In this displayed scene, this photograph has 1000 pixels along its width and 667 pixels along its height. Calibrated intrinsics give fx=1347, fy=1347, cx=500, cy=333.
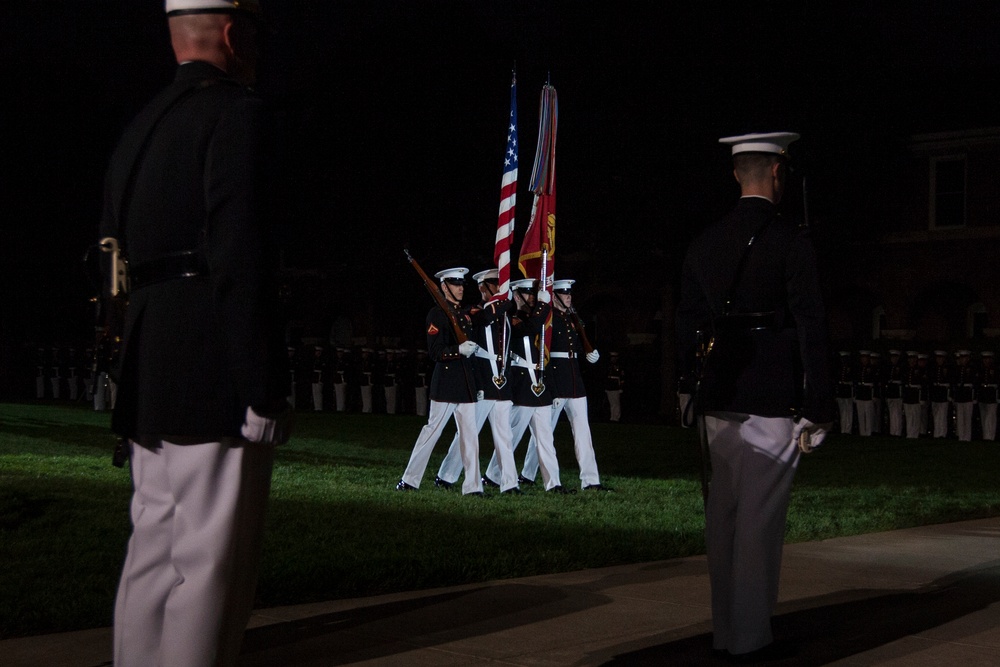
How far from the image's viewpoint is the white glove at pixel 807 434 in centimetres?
514

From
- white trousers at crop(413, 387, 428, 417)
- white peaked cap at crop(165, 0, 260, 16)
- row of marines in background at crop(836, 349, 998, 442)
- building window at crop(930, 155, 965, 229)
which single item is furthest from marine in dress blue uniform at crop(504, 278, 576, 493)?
building window at crop(930, 155, 965, 229)

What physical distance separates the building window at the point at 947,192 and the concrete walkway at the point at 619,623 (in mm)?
26433

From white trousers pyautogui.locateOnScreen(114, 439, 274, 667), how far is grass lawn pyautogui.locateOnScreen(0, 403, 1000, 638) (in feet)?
7.70

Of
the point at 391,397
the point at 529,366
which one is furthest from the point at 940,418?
the point at 391,397

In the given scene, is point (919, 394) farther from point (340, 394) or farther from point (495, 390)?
point (340, 394)

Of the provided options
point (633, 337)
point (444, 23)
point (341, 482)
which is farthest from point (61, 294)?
point (341, 482)

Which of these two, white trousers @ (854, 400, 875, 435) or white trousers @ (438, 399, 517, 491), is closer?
white trousers @ (438, 399, 517, 491)

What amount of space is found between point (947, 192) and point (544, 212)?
68.8 ft

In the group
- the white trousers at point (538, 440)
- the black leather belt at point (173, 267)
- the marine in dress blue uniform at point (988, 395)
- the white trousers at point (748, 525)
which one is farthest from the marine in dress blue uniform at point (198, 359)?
the marine in dress blue uniform at point (988, 395)

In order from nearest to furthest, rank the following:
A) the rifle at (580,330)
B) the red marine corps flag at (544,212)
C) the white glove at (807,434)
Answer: the white glove at (807,434)
the rifle at (580,330)
the red marine corps flag at (544,212)

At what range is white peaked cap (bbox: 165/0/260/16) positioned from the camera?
→ 3.46 metres

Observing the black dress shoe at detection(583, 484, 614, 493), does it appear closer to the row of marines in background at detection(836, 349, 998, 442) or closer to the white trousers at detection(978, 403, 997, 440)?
the row of marines in background at detection(836, 349, 998, 442)

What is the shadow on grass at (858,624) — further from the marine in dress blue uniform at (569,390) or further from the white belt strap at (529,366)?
the white belt strap at (529,366)

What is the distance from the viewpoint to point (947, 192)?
1277 inches
